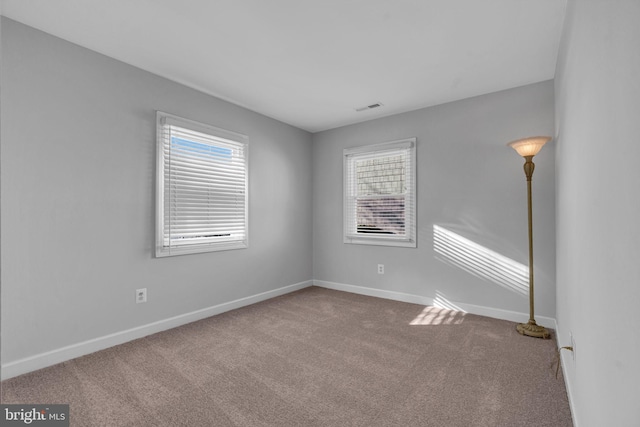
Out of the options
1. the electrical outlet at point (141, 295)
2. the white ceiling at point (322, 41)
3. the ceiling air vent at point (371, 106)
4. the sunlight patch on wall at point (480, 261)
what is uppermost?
the white ceiling at point (322, 41)

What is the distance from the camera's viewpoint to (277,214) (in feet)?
13.9

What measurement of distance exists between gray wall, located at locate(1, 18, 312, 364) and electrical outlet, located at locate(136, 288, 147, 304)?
0.05m

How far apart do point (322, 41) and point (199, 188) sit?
1914 millimetres

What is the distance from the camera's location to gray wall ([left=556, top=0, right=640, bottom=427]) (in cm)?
75

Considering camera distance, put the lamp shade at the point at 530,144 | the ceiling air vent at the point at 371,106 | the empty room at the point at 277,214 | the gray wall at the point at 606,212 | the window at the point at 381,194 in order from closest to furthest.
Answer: the gray wall at the point at 606,212 → the empty room at the point at 277,214 → the lamp shade at the point at 530,144 → the ceiling air vent at the point at 371,106 → the window at the point at 381,194

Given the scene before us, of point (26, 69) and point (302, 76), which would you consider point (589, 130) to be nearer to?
point (302, 76)

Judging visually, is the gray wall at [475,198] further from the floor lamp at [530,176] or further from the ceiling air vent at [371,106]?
the ceiling air vent at [371,106]

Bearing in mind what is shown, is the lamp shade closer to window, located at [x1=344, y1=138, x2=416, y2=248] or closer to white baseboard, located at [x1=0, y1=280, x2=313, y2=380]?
window, located at [x1=344, y1=138, x2=416, y2=248]

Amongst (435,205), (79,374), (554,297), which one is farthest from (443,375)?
(79,374)

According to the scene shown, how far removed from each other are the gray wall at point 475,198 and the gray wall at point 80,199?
2.28 m

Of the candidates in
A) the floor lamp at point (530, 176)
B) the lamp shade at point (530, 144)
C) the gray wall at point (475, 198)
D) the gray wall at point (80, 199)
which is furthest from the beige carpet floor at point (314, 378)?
the lamp shade at point (530, 144)

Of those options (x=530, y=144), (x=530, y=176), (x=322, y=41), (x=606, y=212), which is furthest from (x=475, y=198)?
(x=606, y=212)

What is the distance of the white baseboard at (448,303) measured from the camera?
3.08m

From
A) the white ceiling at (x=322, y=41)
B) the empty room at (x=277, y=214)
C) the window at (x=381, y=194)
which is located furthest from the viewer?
the window at (x=381, y=194)
